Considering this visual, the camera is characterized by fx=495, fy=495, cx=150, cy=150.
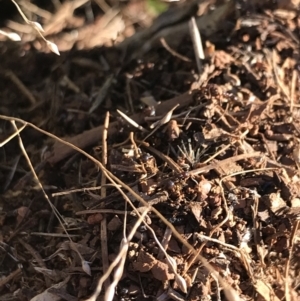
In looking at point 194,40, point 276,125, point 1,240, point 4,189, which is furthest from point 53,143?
point 276,125

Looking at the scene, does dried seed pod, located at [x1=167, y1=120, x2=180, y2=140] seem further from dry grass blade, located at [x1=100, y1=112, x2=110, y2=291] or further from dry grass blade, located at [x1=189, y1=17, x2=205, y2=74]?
dry grass blade, located at [x1=189, y1=17, x2=205, y2=74]

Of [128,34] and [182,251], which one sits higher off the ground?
[128,34]

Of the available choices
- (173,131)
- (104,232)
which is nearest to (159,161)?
(173,131)

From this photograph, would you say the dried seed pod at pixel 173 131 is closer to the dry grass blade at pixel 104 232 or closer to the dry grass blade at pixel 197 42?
the dry grass blade at pixel 104 232

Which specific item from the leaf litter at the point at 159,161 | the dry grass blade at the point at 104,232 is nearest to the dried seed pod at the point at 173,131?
the leaf litter at the point at 159,161

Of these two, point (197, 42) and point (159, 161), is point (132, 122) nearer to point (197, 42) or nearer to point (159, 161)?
point (159, 161)

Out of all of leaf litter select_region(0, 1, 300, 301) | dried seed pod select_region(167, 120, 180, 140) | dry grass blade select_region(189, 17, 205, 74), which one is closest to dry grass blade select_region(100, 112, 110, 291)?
leaf litter select_region(0, 1, 300, 301)

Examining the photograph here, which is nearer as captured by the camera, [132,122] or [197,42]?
[132,122]

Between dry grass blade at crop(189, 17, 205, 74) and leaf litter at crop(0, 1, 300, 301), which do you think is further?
dry grass blade at crop(189, 17, 205, 74)

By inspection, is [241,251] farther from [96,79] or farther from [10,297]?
[96,79]
